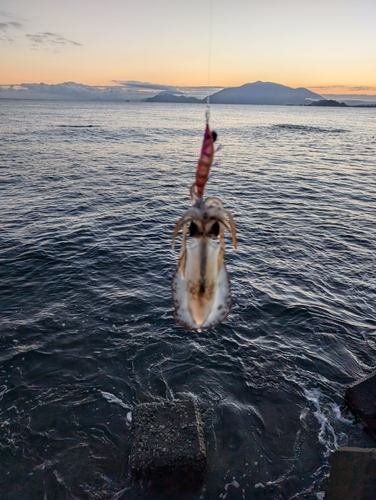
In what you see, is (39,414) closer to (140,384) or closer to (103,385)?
(103,385)

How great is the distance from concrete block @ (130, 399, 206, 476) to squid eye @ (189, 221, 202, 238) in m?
6.75

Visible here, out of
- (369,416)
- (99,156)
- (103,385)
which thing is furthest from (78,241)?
(99,156)

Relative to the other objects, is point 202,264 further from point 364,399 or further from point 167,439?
point 364,399

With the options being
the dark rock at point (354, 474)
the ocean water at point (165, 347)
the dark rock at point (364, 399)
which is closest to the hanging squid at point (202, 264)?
the dark rock at point (354, 474)

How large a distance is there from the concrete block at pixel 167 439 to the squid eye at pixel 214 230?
675 centimetres

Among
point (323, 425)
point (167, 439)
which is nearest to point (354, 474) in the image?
point (323, 425)

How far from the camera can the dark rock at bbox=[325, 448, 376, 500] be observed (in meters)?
5.81

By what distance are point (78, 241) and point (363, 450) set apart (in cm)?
1662

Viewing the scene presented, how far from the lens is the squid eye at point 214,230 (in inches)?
103

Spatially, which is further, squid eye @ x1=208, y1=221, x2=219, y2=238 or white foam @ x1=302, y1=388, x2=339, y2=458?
white foam @ x1=302, y1=388, x2=339, y2=458

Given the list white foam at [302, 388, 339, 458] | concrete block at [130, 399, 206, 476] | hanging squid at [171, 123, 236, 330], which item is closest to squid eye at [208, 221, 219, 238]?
hanging squid at [171, 123, 236, 330]

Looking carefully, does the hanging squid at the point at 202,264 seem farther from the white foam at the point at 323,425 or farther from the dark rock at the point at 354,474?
the white foam at the point at 323,425

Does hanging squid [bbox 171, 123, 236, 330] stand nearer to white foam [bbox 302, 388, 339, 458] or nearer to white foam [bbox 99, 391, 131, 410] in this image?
white foam [bbox 302, 388, 339, 458]

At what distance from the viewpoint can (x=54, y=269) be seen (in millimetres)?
16562
